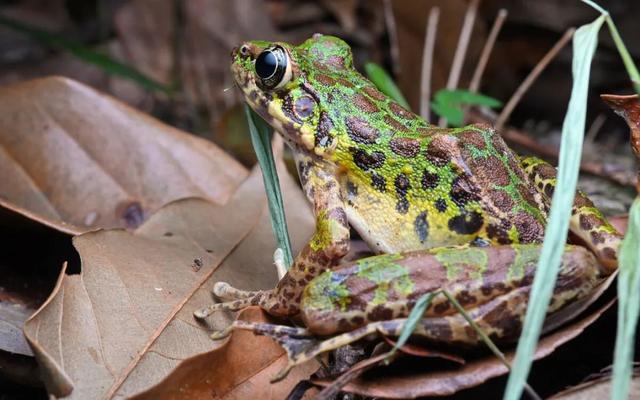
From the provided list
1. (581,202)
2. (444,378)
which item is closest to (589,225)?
(581,202)

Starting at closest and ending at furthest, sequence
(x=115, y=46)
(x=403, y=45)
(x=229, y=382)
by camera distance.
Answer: (x=229, y=382)
(x=403, y=45)
(x=115, y=46)

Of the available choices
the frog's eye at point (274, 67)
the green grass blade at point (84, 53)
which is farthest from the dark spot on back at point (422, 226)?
the green grass blade at point (84, 53)

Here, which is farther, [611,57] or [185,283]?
[611,57]

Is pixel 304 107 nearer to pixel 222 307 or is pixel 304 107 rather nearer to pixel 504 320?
pixel 222 307

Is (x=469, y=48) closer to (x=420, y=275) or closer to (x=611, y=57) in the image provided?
(x=611, y=57)

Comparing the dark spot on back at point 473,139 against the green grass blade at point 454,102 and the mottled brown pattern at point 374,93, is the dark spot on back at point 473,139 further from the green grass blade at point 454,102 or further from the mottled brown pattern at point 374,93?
the green grass blade at point 454,102

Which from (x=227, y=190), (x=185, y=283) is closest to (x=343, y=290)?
(x=185, y=283)

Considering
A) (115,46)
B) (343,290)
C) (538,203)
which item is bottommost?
(115,46)
